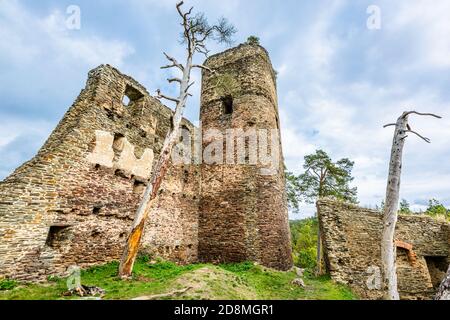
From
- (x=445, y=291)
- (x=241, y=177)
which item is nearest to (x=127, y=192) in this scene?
(x=241, y=177)

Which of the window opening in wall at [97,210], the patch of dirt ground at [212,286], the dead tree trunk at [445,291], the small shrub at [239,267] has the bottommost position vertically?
the small shrub at [239,267]

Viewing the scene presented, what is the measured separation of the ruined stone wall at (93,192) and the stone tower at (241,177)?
159 cm

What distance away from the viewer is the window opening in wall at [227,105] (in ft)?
48.0

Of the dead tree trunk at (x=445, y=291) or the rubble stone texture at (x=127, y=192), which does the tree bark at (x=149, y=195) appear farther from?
the dead tree trunk at (x=445, y=291)

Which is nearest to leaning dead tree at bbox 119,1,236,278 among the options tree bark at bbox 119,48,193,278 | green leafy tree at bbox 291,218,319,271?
tree bark at bbox 119,48,193,278

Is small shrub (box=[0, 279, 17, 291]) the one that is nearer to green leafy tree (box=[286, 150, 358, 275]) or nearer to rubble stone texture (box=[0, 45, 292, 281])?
rubble stone texture (box=[0, 45, 292, 281])

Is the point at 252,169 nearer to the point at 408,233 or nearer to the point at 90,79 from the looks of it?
the point at 408,233

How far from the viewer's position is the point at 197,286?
5727 mm

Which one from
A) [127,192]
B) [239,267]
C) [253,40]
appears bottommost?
[239,267]

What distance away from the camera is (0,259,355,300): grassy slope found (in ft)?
17.8

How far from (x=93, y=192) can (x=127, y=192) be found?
1.53 meters

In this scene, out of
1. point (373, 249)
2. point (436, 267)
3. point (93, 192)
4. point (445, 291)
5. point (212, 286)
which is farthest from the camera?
point (436, 267)

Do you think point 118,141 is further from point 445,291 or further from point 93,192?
point 445,291

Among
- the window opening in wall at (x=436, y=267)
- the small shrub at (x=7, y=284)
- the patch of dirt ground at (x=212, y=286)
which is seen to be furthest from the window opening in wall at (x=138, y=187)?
the window opening in wall at (x=436, y=267)
